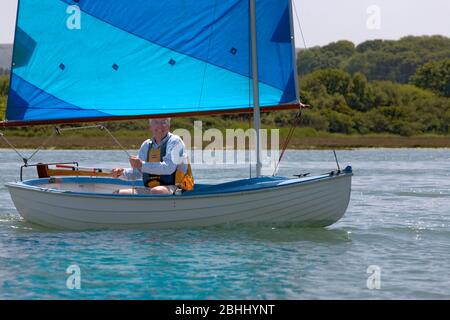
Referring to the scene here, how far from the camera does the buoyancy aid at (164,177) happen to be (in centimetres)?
1327

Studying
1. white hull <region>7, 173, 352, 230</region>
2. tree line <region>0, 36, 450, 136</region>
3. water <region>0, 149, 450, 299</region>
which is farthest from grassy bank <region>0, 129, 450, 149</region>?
white hull <region>7, 173, 352, 230</region>

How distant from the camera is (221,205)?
13234 mm

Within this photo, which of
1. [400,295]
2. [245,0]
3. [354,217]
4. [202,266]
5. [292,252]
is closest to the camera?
[400,295]

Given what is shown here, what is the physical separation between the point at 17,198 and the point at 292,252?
16.5ft

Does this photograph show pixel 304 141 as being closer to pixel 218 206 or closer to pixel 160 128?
pixel 160 128

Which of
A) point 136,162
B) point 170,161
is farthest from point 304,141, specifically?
point 136,162

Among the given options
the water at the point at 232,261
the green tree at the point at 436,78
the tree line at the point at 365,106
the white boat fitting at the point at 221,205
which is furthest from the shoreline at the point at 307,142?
the white boat fitting at the point at 221,205

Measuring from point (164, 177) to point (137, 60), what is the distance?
2.41 m

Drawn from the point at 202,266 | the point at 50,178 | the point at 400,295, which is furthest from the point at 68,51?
the point at 400,295

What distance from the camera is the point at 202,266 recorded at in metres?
11.2

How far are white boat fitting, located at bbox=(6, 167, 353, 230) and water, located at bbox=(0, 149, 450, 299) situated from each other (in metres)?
0.19

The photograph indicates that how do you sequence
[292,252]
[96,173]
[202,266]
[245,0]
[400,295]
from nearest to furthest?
[400,295]
[202,266]
[292,252]
[245,0]
[96,173]

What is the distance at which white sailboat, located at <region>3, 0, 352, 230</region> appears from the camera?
13.3 metres

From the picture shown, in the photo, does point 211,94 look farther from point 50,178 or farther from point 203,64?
point 50,178
